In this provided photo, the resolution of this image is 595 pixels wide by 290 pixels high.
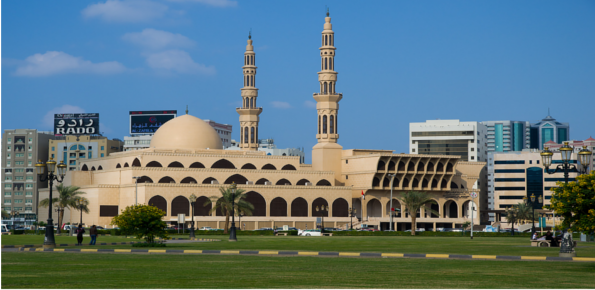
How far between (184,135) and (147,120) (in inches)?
2200

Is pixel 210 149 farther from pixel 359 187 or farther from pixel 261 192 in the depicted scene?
pixel 359 187

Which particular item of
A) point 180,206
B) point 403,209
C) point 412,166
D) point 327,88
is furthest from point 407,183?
point 180,206

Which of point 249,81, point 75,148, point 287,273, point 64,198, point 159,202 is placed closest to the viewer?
point 287,273

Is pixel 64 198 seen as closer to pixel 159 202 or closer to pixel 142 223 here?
pixel 159 202

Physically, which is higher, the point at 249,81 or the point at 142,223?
the point at 249,81

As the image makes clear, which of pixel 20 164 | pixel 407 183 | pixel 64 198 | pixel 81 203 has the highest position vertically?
pixel 20 164

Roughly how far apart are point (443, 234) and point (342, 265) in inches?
1868

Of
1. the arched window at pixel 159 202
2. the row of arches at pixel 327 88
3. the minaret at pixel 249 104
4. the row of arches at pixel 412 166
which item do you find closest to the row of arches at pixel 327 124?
the row of arches at pixel 327 88

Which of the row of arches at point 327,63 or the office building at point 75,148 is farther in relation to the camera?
the office building at point 75,148

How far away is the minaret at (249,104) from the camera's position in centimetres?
9981

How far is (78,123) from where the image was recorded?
139 m

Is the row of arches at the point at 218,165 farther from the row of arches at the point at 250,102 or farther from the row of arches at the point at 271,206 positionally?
the row of arches at the point at 250,102

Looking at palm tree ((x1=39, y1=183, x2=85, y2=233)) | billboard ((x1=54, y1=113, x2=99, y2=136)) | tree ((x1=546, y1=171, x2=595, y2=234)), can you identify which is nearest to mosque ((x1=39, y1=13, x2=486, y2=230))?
palm tree ((x1=39, y1=183, x2=85, y2=233))

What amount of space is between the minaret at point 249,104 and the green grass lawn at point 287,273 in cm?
7585
